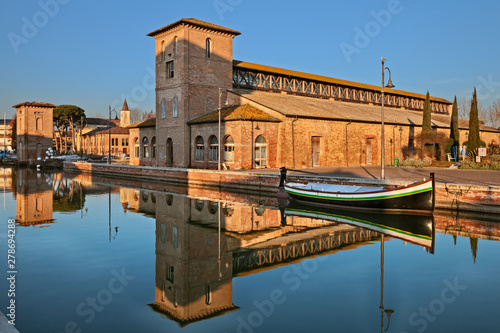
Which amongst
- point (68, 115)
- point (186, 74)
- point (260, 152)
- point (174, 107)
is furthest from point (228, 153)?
point (68, 115)

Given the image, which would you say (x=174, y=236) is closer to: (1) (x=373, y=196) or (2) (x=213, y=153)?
(1) (x=373, y=196)

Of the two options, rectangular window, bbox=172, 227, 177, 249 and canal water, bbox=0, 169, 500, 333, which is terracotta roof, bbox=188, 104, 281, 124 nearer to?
canal water, bbox=0, 169, 500, 333

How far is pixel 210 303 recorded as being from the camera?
8.45 meters

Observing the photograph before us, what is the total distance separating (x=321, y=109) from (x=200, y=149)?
543 inches

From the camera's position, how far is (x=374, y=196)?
64.1 feet

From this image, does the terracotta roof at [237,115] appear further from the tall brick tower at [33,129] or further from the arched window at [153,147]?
the tall brick tower at [33,129]

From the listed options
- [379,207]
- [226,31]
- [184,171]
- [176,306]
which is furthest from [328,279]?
[226,31]

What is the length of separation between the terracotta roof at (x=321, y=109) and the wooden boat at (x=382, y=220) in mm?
16341

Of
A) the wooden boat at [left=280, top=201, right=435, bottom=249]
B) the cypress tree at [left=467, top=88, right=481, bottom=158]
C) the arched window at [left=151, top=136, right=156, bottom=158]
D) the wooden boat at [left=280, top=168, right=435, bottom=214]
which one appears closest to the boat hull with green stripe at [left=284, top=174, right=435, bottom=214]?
the wooden boat at [left=280, top=168, right=435, bottom=214]

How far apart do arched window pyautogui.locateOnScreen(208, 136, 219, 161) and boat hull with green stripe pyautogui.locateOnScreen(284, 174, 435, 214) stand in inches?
558

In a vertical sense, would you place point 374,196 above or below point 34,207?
above

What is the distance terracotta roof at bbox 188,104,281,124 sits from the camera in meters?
35.0

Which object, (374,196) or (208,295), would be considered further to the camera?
(374,196)

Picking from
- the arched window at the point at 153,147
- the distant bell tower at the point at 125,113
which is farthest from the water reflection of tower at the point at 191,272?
the distant bell tower at the point at 125,113
